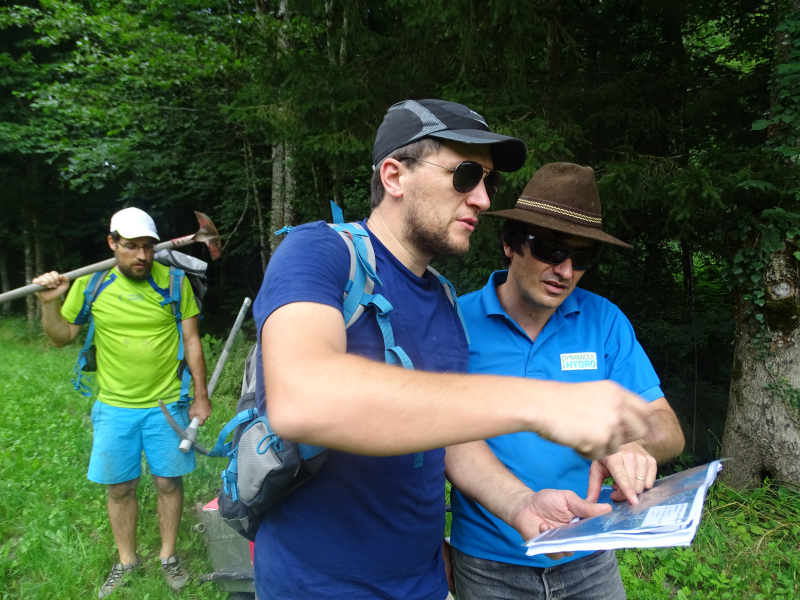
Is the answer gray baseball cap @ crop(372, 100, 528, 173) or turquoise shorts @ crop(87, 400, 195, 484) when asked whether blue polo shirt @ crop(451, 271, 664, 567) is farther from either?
turquoise shorts @ crop(87, 400, 195, 484)

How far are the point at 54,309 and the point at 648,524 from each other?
3.67 m

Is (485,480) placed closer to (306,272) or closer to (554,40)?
(306,272)

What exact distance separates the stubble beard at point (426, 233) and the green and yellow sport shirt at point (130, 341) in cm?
293

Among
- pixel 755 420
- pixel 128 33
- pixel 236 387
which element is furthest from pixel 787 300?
pixel 128 33

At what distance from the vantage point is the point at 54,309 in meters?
3.45

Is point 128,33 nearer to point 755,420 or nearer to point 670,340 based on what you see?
point 670,340

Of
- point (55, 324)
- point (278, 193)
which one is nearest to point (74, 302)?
point (55, 324)

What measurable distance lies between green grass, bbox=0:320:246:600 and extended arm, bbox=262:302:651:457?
3.24 meters

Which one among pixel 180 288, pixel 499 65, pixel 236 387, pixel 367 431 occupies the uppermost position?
pixel 499 65

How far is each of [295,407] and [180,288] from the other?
11.1ft

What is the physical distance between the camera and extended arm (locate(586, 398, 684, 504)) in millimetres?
1570

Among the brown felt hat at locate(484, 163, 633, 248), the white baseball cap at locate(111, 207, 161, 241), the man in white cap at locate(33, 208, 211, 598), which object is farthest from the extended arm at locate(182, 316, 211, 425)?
the brown felt hat at locate(484, 163, 633, 248)

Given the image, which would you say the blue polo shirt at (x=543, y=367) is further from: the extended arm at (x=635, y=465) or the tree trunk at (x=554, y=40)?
the tree trunk at (x=554, y=40)

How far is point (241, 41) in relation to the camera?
9.29m
